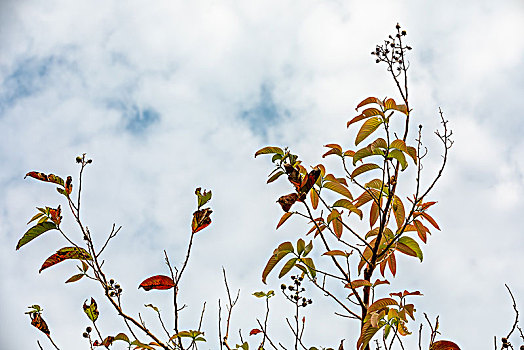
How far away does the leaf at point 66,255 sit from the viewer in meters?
1.30

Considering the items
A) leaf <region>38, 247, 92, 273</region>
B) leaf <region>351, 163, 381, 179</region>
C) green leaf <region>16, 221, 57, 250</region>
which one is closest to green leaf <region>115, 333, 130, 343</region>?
leaf <region>38, 247, 92, 273</region>

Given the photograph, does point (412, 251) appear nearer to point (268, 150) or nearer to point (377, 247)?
point (377, 247)

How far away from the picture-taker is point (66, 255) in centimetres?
131

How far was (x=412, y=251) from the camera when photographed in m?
1.47

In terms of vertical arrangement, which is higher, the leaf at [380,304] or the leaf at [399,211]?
the leaf at [399,211]

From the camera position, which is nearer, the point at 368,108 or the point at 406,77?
the point at 368,108

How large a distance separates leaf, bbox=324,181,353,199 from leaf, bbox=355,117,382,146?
0.15 metres

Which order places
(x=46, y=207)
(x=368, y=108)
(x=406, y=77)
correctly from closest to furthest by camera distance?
(x=46, y=207)
(x=368, y=108)
(x=406, y=77)

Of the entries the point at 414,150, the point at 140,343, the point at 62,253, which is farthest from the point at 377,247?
the point at 62,253

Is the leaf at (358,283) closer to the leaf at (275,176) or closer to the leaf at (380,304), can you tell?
the leaf at (380,304)

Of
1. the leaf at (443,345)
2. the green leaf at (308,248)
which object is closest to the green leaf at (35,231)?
the green leaf at (308,248)

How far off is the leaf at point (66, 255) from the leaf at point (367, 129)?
86 centimetres

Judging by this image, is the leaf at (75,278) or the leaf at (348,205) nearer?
the leaf at (75,278)

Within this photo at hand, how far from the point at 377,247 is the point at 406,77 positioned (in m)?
0.62
